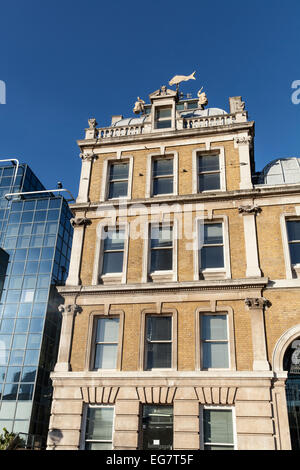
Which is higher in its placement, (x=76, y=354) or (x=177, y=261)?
(x=177, y=261)

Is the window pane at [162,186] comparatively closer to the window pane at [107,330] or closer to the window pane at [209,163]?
the window pane at [209,163]

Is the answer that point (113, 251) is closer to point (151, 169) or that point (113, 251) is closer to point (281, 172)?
point (151, 169)

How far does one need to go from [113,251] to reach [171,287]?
3.51 meters

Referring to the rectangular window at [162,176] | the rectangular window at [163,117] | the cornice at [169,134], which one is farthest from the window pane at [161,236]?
the rectangular window at [163,117]

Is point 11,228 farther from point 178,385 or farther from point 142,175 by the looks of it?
point 178,385

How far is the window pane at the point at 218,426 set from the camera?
14.9 meters

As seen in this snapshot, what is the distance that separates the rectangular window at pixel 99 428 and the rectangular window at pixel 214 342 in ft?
13.7

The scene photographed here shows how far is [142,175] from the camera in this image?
20.5 m

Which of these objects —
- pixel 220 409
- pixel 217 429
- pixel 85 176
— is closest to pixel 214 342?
pixel 220 409

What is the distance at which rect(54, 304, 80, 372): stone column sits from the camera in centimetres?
1677

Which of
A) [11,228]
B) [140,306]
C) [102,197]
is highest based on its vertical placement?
[11,228]

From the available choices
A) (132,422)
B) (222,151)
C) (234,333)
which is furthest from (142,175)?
(132,422)

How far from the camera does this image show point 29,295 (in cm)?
3944
